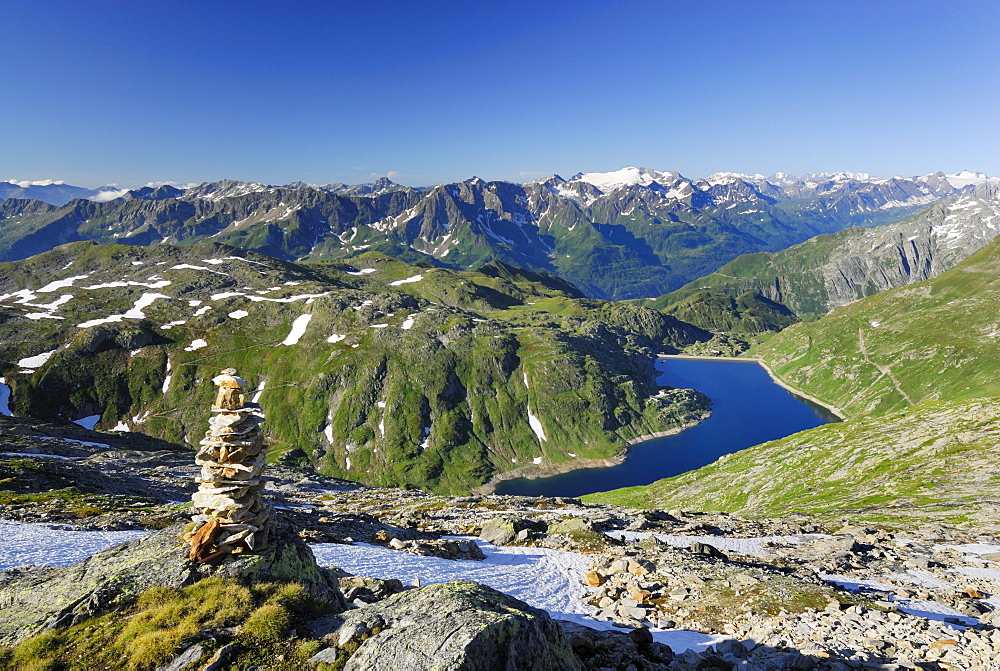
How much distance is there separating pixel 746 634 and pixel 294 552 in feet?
66.2

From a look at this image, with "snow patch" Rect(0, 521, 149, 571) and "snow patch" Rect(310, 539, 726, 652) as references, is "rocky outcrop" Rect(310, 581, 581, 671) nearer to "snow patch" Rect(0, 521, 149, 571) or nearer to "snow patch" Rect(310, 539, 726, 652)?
"snow patch" Rect(310, 539, 726, 652)

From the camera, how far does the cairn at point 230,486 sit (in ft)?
52.1

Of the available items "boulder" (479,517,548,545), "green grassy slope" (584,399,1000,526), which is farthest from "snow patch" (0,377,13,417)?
"boulder" (479,517,548,545)

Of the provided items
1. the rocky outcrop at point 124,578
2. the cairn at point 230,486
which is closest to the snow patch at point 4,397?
the rocky outcrop at point 124,578

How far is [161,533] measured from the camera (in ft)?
55.8

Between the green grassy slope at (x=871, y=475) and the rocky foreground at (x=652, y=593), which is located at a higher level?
the rocky foreground at (x=652, y=593)

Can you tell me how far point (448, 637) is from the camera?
11680 millimetres

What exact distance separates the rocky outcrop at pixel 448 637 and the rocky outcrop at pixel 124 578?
338cm

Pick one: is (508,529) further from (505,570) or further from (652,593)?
(652,593)

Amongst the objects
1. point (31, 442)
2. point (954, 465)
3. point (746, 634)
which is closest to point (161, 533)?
point (746, 634)

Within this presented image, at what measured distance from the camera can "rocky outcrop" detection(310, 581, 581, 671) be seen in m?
11.3

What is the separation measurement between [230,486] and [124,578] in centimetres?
390

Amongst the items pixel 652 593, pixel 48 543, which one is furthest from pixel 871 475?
pixel 48 543

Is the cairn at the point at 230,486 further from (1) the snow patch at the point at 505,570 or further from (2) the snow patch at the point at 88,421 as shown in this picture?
(2) the snow patch at the point at 88,421
